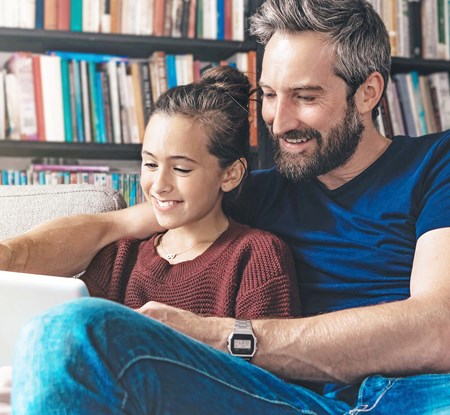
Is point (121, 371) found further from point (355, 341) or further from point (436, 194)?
point (436, 194)

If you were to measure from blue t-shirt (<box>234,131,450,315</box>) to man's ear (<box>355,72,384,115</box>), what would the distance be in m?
0.11

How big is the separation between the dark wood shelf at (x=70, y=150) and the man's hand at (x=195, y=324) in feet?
5.01

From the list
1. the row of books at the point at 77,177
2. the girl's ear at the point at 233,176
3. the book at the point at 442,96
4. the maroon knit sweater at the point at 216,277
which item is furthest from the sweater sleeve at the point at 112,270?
the book at the point at 442,96

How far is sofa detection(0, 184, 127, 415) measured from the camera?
5.71 feet

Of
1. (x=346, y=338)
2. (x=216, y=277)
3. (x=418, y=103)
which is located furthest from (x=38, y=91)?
(x=346, y=338)

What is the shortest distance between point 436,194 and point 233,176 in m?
0.40

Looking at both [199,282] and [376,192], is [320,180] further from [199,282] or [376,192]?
[199,282]

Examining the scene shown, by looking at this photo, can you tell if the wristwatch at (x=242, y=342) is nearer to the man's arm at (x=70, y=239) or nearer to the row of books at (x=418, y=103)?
the man's arm at (x=70, y=239)

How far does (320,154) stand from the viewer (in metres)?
1.60

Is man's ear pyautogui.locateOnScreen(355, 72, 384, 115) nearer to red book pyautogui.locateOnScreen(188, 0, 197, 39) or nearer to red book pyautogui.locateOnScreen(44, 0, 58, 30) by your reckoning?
red book pyautogui.locateOnScreen(188, 0, 197, 39)

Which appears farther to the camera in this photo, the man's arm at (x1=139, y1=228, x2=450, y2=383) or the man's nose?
the man's nose

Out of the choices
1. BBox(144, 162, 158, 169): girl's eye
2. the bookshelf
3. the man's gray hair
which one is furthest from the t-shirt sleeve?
the bookshelf

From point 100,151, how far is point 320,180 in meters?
1.28

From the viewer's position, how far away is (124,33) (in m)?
2.68
